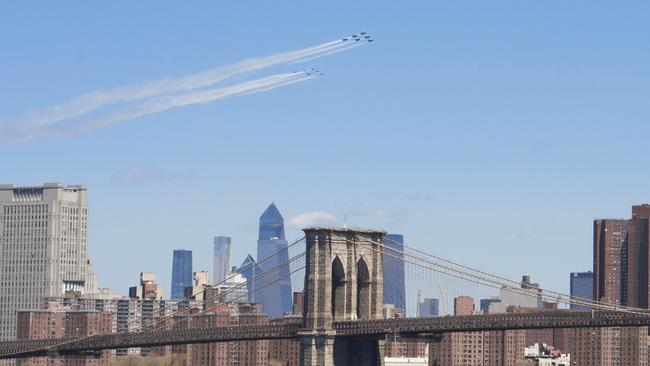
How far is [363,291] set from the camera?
185 metres

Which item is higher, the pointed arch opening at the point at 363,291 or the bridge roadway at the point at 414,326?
the pointed arch opening at the point at 363,291

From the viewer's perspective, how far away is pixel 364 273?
184625 mm

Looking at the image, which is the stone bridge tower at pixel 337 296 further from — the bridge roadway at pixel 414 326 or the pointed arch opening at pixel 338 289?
the bridge roadway at pixel 414 326

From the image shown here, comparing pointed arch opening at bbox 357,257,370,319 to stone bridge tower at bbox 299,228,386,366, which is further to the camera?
A: pointed arch opening at bbox 357,257,370,319

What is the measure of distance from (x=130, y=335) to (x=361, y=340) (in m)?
29.4

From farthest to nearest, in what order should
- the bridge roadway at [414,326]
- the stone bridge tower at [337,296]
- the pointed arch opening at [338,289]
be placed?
the pointed arch opening at [338,289]
the stone bridge tower at [337,296]
the bridge roadway at [414,326]

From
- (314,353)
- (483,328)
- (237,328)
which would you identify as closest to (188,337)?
(237,328)

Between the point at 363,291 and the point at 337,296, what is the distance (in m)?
3.98

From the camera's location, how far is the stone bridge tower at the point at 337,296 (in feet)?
583

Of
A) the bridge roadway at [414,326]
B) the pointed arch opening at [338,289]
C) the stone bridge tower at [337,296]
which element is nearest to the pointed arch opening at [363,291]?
the stone bridge tower at [337,296]

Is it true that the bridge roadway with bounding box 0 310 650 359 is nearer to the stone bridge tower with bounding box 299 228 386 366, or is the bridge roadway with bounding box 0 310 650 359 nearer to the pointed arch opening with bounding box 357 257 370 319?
the stone bridge tower with bounding box 299 228 386 366

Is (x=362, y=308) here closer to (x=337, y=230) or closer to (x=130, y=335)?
(x=337, y=230)

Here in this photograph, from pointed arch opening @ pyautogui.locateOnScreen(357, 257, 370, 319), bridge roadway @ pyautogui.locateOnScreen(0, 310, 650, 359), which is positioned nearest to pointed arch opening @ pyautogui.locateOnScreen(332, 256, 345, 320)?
bridge roadway @ pyautogui.locateOnScreen(0, 310, 650, 359)

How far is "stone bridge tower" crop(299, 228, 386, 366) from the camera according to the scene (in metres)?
178
